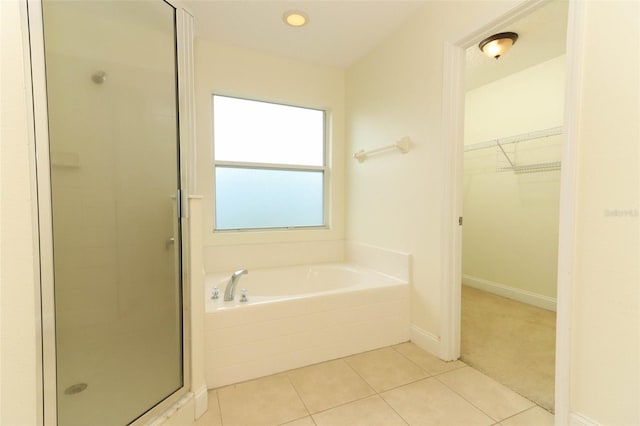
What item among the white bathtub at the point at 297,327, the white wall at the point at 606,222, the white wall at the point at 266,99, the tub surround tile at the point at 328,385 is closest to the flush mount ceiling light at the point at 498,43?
the white wall at the point at 606,222

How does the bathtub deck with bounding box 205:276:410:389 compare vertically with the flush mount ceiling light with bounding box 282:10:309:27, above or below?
below

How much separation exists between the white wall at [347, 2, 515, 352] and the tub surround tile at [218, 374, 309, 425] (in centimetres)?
101

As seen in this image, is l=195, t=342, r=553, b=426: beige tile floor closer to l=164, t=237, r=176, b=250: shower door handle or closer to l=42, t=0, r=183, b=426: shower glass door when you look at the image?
l=42, t=0, r=183, b=426: shower glass door

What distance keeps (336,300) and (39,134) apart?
1.60 metres

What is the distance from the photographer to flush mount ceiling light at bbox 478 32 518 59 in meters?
2.06

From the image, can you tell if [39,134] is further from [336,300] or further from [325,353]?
[325,353]

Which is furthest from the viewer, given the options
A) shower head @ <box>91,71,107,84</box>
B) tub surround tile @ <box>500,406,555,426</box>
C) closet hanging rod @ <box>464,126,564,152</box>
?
closet hanging rod @ <box>464,126,564,152</box>

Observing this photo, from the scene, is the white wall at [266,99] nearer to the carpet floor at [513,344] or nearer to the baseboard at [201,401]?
the baseboard at [201,401]

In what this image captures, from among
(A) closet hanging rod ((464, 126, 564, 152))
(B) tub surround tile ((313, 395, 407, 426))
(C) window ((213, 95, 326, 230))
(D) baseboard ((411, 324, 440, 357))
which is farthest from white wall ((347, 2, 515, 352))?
(A) closet hanging rod ((464, 126, 564, 152))

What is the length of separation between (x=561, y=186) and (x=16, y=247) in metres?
1.93

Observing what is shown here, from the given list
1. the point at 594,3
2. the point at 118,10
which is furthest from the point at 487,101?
the point at 118,10

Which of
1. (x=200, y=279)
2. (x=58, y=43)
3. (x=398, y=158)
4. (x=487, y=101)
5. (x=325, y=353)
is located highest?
(x=487, y=101)

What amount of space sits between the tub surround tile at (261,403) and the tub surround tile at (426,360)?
2.64 feet

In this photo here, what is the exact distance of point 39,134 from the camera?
83cm
